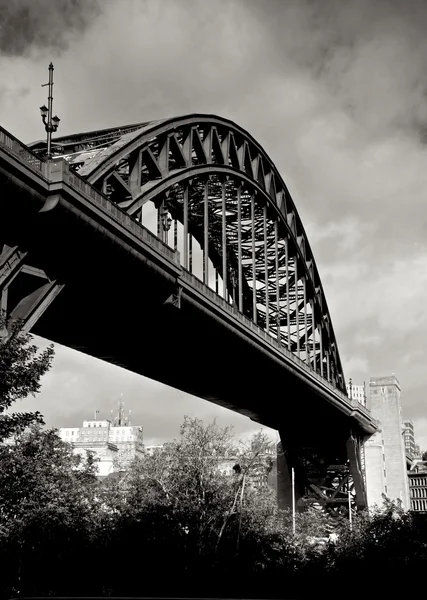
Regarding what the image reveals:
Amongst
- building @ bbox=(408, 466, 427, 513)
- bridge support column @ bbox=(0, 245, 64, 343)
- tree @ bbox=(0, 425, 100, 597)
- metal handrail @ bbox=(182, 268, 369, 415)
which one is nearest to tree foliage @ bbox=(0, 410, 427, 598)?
tree @ bbox=(0, 425, 100, 597)

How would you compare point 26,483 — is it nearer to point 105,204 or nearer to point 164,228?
point 105,204

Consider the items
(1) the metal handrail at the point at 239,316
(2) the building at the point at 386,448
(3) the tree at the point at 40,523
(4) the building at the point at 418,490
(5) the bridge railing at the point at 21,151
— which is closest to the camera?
(5) the bridge railing at the point at 21,151

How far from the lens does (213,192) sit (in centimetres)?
5344

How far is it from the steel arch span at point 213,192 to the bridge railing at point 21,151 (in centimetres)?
571

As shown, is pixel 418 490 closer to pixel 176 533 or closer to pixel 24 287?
pixel 176 533

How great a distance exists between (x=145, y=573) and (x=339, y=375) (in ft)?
159

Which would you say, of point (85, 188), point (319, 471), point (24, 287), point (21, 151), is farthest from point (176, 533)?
point (319, 471)

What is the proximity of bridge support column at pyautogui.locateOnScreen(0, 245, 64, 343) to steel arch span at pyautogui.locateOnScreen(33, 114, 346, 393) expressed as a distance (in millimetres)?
5039

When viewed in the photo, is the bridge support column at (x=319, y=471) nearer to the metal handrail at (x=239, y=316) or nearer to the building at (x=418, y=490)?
the metal handrail at (x=239, y=316)

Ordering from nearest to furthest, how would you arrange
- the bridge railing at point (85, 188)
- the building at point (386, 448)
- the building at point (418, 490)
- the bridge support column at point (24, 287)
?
the bridge railing at point (85, 188) < the bridge support column at point (24, 287) < the building at point (386, 448) < the building at point (418, 490)

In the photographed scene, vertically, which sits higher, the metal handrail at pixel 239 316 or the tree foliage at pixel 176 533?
the metal handrail at pixel 239 316

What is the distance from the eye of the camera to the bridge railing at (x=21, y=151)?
23.2 meters

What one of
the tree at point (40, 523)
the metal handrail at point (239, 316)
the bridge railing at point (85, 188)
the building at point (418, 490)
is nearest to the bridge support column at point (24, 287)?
the bridge railing at point (85, 188)

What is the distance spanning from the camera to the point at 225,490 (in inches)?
1629
